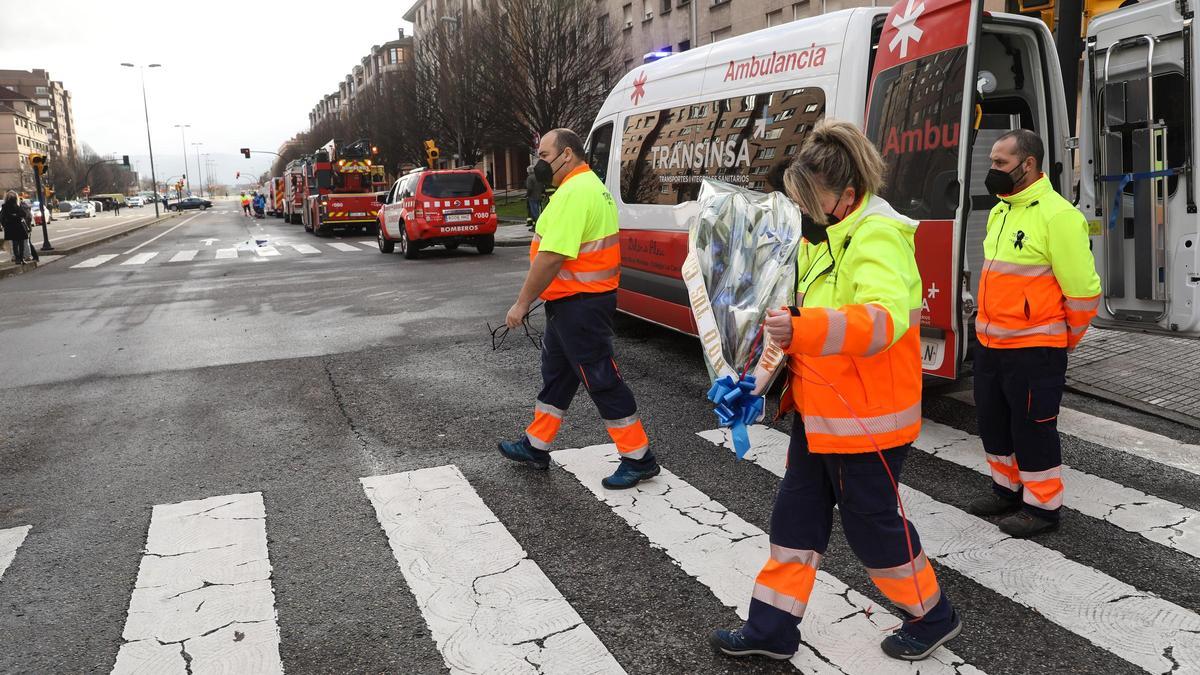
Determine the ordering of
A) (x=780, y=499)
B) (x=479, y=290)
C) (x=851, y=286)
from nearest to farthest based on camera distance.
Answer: (x=851, y=286) → (x=780, y=499) → (x=479, y=290)

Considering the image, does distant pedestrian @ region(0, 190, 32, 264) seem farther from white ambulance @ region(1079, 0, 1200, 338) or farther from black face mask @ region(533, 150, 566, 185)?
white ambulance @ region(1079, 0, 1200, 338)

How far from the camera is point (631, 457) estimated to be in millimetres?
4586

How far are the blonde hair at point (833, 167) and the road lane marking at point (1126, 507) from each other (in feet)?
7.60

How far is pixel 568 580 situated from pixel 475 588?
0.36m

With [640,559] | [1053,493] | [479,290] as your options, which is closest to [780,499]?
[640,559]

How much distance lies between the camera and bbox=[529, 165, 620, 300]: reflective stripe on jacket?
4312 millimetres

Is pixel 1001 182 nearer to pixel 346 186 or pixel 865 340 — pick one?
pixel 865 340

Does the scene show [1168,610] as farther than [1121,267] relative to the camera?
No

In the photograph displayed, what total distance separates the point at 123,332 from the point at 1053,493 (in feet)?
31.0

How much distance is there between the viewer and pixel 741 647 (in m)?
2.86

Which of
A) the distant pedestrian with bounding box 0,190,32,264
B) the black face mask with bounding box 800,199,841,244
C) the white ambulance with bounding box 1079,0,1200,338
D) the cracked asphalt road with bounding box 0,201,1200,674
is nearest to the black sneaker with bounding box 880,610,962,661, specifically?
the cracked asphalt road with bounding box 0,201,1200,674

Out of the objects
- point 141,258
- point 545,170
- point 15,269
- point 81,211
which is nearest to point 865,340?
point 545,170

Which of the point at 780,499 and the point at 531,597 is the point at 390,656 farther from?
the point at 780,499

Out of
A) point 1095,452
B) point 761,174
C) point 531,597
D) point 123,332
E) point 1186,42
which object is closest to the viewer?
point 531,597
